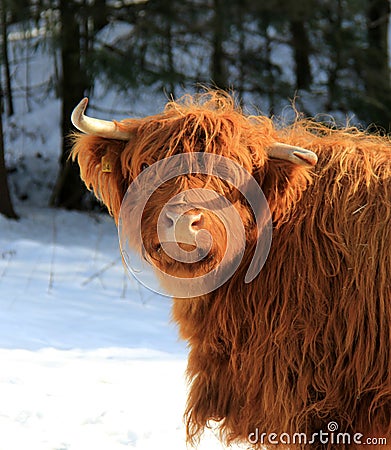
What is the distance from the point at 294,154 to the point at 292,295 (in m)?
0.54

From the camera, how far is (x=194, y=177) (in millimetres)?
2789

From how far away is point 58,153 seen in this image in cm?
1092

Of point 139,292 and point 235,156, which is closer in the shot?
point 235,156

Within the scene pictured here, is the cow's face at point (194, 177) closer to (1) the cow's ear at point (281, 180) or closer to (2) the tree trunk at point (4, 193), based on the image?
(1) the cow's ear at point (281, 180)

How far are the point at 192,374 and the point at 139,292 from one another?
3837 millimetres

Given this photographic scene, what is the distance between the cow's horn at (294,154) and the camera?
2752 millimetres

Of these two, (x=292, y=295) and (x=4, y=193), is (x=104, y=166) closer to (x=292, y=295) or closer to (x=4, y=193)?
(x=292, y=295)

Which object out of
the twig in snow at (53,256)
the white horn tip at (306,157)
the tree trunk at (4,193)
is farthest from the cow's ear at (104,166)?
the tree trunk at (4,193)

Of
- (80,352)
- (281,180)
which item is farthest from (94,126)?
(80,352)

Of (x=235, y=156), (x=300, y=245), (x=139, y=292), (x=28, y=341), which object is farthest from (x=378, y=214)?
(x=139, y=292)

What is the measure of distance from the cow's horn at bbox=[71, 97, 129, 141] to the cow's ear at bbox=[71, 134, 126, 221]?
0.06 metres

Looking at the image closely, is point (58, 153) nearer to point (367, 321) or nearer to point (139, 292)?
point (139, 292)

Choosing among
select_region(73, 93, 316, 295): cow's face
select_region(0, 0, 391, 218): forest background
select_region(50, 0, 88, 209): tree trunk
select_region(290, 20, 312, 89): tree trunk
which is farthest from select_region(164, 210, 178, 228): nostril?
select_region(290, 20, 312, 89): tree trunk

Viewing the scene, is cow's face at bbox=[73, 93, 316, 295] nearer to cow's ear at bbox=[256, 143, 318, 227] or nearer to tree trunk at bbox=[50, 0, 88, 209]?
cow's ear at bbox=[256, 143, 318, 227]
